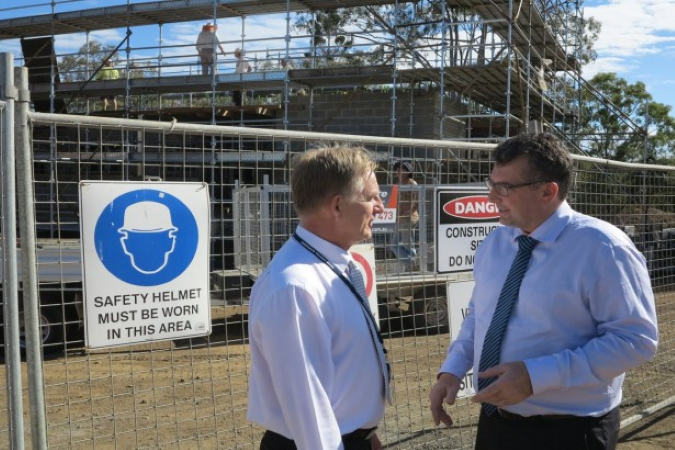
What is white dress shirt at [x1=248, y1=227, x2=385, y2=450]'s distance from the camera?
6.67 ft

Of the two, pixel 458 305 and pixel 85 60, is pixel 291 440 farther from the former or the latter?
pixel 85 60

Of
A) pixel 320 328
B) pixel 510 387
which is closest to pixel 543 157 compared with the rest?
pixel 510 387

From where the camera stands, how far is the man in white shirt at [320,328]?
2.04m

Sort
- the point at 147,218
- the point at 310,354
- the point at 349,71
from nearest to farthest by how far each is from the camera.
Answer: the point at 310,354 → the point at 147,218 → the point at 349,71

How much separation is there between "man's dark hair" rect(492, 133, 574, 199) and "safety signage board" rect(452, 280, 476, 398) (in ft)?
6.30

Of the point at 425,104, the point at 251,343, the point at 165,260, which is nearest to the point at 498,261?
the point at 251,343

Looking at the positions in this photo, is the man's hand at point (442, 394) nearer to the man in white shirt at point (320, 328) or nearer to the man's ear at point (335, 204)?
the man in white shirt at point (320, 328)

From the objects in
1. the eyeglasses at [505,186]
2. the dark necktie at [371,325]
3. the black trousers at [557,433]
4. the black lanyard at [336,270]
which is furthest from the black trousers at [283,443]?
the eyeglasses at [505,186]

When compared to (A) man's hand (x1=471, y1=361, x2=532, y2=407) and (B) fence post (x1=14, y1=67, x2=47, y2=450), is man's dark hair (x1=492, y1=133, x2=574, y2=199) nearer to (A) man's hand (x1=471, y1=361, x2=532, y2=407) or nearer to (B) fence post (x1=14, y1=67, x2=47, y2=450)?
(A) man's hand (x1=471, y1=361, x2=532, y2=407)

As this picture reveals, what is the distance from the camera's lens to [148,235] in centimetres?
321

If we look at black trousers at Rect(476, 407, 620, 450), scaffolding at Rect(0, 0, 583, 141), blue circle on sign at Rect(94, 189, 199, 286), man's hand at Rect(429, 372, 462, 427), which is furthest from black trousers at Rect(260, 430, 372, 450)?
scaffolding at Rect(0, 0, 583, 141)

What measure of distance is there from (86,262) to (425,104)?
1888 centimetres

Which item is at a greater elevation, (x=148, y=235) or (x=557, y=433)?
(x=148, y=235)

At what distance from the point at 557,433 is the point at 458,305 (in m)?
1.98
